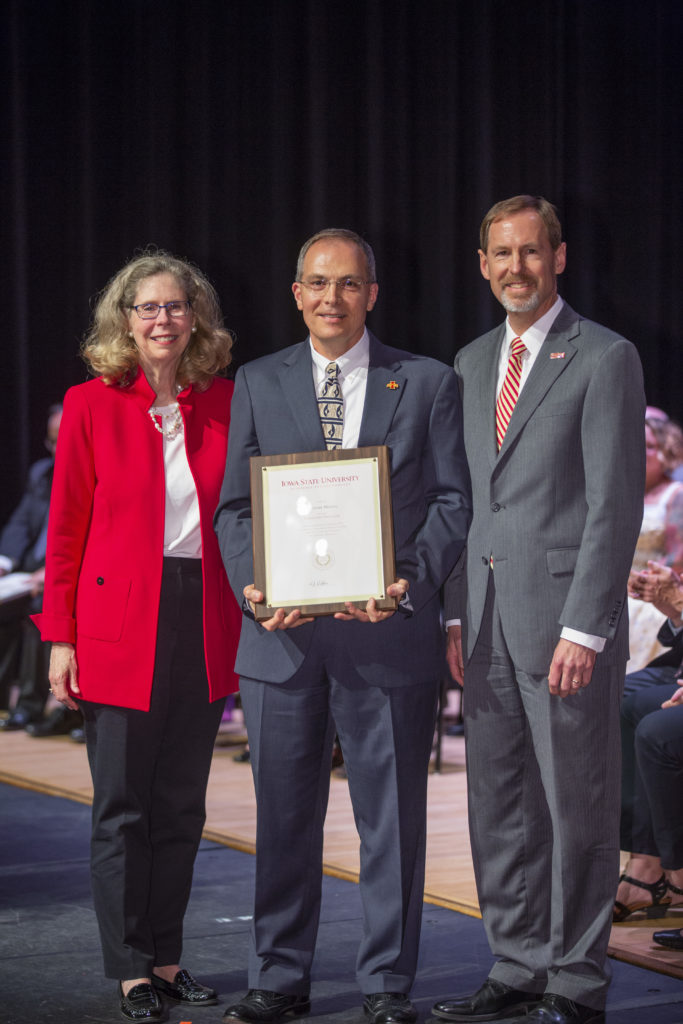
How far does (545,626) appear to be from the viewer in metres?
2.64

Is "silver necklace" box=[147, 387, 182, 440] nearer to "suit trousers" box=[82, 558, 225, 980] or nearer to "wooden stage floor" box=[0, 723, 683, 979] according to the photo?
"suit trousers" box=[82, 558, 225, 980]

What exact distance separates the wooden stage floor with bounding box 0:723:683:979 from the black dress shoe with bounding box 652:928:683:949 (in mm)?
23

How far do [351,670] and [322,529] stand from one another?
29 centimetres

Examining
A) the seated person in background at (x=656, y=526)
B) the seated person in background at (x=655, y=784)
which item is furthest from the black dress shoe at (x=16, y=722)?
the seated person in background at (x=655, y=784)

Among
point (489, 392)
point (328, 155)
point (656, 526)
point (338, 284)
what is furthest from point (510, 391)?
point (328, 155)

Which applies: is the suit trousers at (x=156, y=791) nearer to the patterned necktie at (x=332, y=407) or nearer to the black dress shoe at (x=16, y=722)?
the patterned necktie at (x=332, y=407)

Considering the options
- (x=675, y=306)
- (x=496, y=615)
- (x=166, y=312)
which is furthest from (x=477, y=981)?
(x=675, y=306)

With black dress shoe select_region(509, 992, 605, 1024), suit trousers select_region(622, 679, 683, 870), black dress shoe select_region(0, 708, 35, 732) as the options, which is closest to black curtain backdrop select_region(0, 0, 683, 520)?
black dress shoe select_region(0, 708, 35, 732)

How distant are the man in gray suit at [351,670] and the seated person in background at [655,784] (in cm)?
93

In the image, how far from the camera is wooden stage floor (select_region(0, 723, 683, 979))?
337 centimetres

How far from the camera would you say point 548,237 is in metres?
2.71

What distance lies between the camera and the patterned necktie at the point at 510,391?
8.98ft

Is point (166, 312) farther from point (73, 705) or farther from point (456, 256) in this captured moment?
point (456, 256)

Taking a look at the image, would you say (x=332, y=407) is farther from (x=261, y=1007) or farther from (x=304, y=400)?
(x=261, y=1007)
